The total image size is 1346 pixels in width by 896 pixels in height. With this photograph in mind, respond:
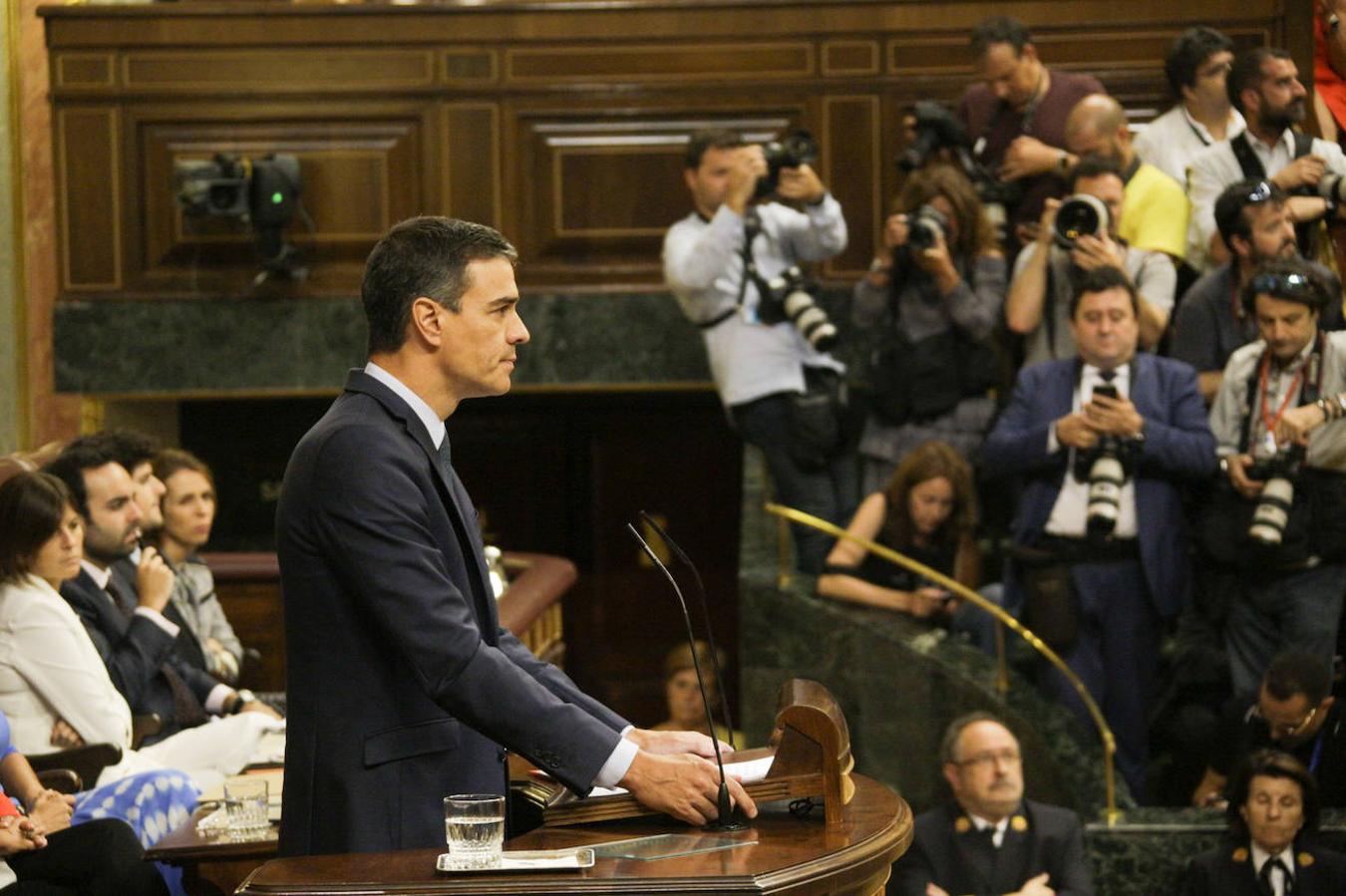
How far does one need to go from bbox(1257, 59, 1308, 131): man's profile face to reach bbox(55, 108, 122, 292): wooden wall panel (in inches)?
172

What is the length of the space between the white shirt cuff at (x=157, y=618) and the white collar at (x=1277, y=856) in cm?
281

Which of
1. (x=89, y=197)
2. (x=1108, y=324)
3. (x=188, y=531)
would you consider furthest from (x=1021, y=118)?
(x=89, y=197)

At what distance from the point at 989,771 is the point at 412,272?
2.89 meters

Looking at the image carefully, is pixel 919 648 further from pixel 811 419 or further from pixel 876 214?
pixel 876 214

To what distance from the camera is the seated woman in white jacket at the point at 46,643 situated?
4297mm

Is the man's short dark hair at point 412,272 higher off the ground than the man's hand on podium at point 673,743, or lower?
higher

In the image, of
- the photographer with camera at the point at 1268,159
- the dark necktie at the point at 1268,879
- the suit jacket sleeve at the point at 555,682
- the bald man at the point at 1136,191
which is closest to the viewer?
the suit jacket sleeve at the point at 555,682

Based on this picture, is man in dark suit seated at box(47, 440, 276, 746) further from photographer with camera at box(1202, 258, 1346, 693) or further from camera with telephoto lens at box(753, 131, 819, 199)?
photographer with camera at box(1202, 258, 1346, 693)

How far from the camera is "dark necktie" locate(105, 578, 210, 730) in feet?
16.5

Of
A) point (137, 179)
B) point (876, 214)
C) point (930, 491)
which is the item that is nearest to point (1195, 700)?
point (930, 491)

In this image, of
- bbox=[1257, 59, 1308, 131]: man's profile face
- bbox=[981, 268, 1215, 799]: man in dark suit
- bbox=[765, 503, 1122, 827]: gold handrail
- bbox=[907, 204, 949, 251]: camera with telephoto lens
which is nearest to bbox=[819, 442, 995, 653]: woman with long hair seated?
bbox=[765, 503, 1122, 827]: gold handrail

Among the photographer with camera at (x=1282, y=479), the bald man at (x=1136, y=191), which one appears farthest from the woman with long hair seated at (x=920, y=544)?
the bald man at (x=1136, y=191)

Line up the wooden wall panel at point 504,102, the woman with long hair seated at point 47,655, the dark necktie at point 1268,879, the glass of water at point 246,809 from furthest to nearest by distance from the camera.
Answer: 1. the wooden wall panel at point 504,102
2. the dark necktie at point 1268,879
3. the woman with long hair seated at point 47,655
4. the glass of water at point 246,809

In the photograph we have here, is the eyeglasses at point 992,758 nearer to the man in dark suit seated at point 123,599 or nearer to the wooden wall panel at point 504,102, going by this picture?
the man in dark suit seated at point 123,599
